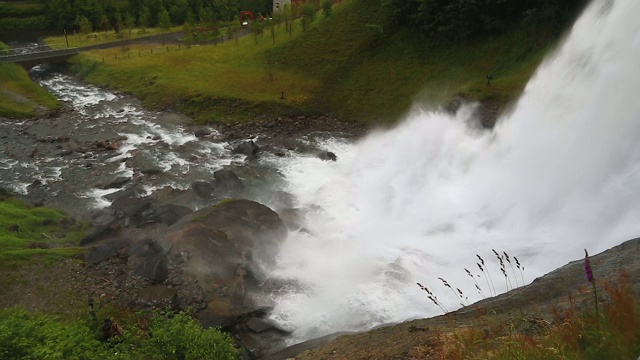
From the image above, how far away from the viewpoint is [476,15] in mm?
47062

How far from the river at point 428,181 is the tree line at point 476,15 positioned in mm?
6999

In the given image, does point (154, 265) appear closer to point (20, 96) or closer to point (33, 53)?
point (20, 96)

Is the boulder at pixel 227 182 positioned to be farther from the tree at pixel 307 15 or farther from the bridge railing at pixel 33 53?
the bridge railing at pixel 33 53

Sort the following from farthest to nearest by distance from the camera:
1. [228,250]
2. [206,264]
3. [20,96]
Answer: [20,96], [228,250], [206,264]

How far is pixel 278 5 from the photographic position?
268 feet

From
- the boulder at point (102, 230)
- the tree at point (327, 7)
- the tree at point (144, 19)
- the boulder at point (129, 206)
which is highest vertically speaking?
the tree at point (144, 19)

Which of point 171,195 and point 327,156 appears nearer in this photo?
point 171,195

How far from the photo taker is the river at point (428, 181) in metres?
20.9

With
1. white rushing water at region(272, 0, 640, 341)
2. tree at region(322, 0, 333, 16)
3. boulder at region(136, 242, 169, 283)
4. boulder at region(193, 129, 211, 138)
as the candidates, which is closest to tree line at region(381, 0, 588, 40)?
white rushing water at region(272, 0, 640, 341)

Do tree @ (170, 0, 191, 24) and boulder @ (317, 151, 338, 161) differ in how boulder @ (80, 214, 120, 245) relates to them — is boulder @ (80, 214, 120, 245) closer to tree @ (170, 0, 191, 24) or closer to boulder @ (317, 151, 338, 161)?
boulder @ (317, 151, 338, 161)

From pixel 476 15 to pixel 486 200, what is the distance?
27.5m

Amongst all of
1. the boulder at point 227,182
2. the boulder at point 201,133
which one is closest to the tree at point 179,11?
the boulder at point 201,133

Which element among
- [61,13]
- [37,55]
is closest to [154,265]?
[37,55]

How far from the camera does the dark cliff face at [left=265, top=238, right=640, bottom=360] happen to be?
11.1 meters
